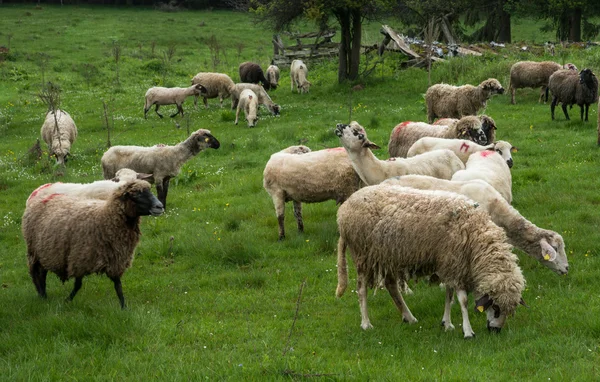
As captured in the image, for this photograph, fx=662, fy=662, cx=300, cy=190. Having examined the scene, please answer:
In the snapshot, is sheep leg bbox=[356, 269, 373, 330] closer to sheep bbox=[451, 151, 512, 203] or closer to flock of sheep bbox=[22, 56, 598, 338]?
flock of sheep bbox=[22, 56, 598, 338]

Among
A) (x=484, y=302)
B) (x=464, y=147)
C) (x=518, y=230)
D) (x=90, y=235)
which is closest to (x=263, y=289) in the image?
(x=90, y=235)

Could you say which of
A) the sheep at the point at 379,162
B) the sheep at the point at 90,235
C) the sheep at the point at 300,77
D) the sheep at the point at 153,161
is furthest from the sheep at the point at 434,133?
the sheep at the point at 300,77

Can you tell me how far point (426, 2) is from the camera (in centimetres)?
3422

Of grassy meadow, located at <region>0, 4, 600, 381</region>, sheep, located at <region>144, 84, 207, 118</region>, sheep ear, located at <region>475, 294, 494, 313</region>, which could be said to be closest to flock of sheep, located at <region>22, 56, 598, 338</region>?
sheep ear, located at <region>475, 294, 494, 313</region>

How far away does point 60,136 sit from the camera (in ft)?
56.4

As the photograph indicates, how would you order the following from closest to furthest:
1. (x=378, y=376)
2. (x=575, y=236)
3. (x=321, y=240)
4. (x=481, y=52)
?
(x=378, y=376), (x=575, y=236), (x=321, y=240), (x=481, y=52)

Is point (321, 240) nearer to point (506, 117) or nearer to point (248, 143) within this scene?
point (248, 143)

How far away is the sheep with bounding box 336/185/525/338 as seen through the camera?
654 centimetres

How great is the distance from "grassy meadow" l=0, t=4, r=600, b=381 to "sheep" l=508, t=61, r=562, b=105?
101 cm

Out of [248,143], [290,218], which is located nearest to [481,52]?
[248,143]

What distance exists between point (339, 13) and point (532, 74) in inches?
319

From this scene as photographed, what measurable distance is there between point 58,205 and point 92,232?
2.57ft

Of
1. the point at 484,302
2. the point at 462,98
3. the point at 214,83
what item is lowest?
the point at 214,83

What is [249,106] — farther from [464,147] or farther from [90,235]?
[90,235]
